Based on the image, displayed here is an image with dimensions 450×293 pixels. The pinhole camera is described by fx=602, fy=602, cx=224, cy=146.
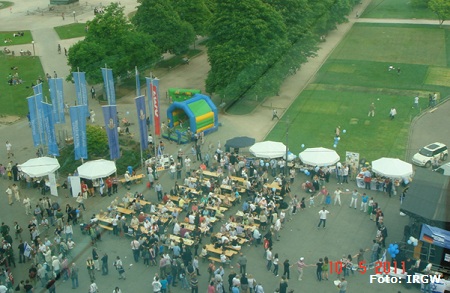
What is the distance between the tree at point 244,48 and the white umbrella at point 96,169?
12.5 meters

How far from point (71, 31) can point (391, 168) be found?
4670cm

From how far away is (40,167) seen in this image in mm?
31984

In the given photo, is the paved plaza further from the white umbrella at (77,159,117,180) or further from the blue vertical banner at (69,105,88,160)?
the blue vertical banner at (69,105,88,160)

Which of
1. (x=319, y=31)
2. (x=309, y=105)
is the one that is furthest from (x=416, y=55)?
(x=309, y=105)

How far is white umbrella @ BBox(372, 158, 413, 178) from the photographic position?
1181 inches

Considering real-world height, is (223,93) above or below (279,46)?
below

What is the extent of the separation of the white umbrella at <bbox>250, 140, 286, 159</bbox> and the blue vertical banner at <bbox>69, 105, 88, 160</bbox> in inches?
361

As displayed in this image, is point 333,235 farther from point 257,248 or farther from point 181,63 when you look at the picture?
point 181,63

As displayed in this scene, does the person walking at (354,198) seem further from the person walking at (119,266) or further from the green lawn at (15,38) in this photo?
the green lawn at (15,38)

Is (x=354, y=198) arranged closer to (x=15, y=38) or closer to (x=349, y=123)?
(x=349, y=123)

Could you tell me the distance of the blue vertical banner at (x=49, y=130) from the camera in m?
32.9

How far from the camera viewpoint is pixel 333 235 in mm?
27156

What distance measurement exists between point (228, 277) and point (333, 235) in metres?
5.89

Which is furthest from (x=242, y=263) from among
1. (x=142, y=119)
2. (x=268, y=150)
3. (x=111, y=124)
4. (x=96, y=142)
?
(x=96, y=142)
